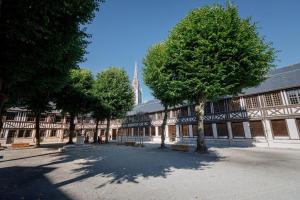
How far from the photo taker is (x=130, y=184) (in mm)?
7430

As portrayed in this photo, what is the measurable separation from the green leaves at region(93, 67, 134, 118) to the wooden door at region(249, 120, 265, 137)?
18428 mm

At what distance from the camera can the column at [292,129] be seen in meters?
20.5

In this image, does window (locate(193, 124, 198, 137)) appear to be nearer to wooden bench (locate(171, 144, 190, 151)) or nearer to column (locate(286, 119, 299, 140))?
wooden bench (locate(171, 144, 190, 151))

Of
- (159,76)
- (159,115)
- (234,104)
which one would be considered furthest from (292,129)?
(159,115)

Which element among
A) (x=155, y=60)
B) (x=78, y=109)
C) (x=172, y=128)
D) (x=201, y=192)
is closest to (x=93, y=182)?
(x=201, y=192)

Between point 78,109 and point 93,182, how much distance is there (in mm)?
22686

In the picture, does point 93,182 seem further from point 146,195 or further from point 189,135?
point 189,135

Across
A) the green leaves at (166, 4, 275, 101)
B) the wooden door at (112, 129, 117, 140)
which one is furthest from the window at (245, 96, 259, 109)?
the wooden door at (112, 129, 117, 140)

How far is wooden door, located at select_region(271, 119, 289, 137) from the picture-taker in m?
21.5

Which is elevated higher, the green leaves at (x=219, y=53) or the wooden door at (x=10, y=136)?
the green leaves at (x=219, y=53)

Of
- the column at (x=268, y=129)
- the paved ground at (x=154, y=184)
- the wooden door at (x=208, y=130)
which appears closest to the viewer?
the paved ground at (x=154, y=184)

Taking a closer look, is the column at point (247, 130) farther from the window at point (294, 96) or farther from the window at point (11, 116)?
the window at point (11, 116)

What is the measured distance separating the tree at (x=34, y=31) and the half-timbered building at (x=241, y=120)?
16.3m

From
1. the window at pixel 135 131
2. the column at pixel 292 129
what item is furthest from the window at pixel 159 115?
the column at pixel 292 129
